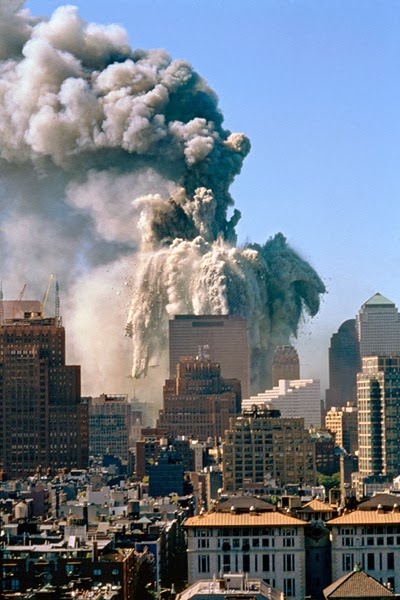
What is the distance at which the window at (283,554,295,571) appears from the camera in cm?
7225

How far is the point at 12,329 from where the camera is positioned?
585ft

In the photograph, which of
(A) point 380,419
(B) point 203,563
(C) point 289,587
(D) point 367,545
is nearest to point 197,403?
(A) point 380,419

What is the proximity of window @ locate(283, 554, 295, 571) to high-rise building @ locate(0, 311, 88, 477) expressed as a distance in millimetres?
94726

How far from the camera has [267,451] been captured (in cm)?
14262

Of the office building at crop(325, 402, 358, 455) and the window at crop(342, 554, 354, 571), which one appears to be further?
the office building at crop(325, 402, 358, 455)

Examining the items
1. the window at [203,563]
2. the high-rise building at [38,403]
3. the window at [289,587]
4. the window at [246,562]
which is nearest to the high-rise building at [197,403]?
the high-rise building at [38,403]

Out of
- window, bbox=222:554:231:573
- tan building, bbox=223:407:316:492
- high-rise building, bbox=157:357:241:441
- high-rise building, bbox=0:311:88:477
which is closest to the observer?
window, bbox=222:554:231:573

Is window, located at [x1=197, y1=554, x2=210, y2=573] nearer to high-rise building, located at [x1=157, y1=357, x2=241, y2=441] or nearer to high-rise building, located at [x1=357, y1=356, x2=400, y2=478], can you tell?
high-rise building, located at [x1=357, y1=356, x2=400, y2=478]

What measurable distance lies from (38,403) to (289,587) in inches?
4059

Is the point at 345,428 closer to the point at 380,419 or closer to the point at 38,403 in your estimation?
the point at 38,403

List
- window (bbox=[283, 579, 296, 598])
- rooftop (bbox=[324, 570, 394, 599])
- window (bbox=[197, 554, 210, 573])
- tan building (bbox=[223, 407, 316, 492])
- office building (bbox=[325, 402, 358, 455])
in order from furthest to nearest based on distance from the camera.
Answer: office building (bbox=[325, 402, 358, 455])
tan building (bbox=[223, 407, 316, 492])
window (bbox=[197, 554, 210, 573])
window (bbox=[283, 579, 296, 598])
rooftop (bbox=[324, 570, 394, 599])

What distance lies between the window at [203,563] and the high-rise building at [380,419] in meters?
76.9

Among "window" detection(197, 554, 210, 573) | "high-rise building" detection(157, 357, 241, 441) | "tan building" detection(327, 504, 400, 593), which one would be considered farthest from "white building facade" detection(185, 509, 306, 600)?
"high-rise building" detection(157, 357, 241, 441)

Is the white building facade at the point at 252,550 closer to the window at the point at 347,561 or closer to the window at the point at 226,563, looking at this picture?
the window at the point at 226,563
